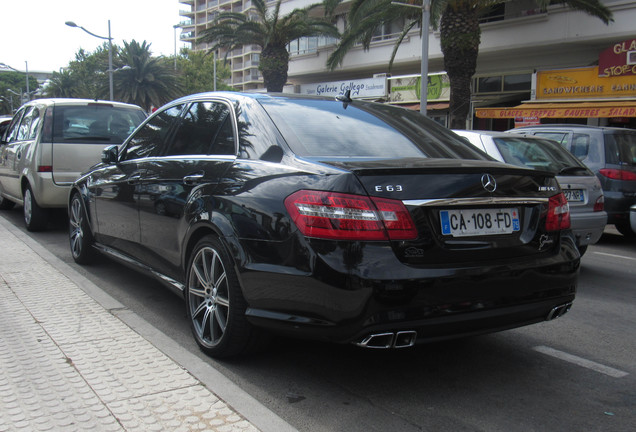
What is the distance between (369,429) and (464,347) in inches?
55.9

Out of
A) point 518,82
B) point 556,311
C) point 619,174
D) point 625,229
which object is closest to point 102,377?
point 556,311

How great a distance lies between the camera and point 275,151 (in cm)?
344

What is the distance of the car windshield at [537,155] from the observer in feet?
23.0

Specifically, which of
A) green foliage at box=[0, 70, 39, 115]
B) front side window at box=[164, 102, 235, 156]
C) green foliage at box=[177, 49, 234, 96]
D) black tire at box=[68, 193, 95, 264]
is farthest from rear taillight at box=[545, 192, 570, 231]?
green foliage at box=[0, 70, 39, 115]

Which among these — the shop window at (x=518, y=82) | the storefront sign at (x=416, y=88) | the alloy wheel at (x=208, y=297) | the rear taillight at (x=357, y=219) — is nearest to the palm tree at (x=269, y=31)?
the storefront sign at (x=416, y=88)

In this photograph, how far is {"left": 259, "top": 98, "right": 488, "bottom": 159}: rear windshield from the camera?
351 centimetres

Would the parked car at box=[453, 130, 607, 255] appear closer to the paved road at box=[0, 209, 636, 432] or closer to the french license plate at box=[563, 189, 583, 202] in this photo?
the french license plate at box=[563, 189, 583, 202]

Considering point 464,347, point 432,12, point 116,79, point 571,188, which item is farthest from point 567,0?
point 116,79

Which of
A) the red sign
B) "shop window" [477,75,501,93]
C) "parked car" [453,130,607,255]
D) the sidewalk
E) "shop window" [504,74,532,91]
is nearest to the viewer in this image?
the sidewalk

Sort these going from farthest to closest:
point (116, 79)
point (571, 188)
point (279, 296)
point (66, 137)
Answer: point (116, 79) < point (66, 137) < point (571, 188) < point (279, 296)

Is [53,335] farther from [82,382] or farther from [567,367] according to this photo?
[567,367]

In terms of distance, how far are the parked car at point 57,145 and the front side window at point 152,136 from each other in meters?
3.28

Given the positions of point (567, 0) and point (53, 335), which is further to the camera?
point (567, 0)

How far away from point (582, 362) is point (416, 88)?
2446 centimetres
